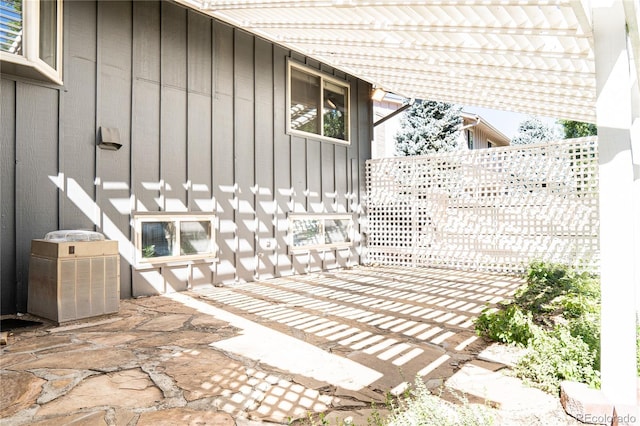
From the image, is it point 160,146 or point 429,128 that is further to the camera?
point 429,128

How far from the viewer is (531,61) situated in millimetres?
3555

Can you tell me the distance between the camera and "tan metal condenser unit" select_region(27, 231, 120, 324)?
135 inches

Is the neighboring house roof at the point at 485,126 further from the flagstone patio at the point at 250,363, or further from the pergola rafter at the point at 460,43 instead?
the flagstone patio at the point at 250,363

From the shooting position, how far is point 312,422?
1773 millimetres

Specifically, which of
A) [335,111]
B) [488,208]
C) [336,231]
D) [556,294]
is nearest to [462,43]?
[556,294]

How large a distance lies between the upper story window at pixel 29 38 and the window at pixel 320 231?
3.94 metres

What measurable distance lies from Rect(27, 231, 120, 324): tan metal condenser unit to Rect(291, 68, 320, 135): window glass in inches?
158

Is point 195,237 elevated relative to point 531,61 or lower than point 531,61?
lower

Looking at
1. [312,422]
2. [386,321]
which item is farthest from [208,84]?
[312,422]

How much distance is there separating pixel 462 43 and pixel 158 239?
13.6 ft

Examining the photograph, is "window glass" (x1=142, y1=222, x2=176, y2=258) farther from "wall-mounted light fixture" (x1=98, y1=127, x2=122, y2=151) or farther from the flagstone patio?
"wall-mounted light fixture" (x1=98, y1=127, x2=122, y2=151)

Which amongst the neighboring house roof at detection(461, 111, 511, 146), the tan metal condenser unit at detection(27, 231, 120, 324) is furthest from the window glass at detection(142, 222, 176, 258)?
the neighboring house roof at detection(461, 111, 511, 146)

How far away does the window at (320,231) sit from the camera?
6.86 m

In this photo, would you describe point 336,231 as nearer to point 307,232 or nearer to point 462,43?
point 307,232
